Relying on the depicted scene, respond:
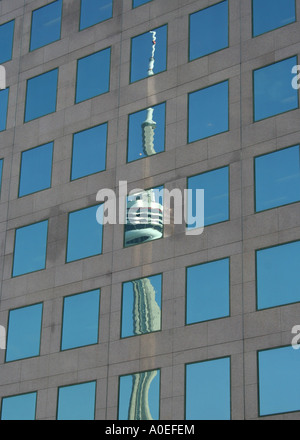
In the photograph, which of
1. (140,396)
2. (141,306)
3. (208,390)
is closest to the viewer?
(208,390)

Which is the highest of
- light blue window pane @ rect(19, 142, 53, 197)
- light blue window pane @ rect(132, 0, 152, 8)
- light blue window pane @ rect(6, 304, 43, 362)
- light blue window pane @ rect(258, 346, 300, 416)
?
light blue window pane @ rect(132, 0, 152, 8)

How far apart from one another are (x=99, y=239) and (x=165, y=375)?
7.83 meters

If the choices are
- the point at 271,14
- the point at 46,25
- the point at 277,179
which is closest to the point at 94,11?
the point at 46,25

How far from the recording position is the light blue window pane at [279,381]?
138 feet

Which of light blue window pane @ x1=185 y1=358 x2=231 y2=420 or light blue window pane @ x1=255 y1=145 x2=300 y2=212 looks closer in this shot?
light blue window pane @ x1=185 y1=358 x2=231 y2=420

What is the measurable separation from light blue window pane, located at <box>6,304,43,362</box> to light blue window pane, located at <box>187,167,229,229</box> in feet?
28.7

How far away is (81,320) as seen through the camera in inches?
1934

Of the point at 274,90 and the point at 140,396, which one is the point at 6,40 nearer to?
the point at 274,90

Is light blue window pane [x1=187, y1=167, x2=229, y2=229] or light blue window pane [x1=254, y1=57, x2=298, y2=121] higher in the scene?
light blue window pane [x1=254, y1=57, x2=298, y2=121]

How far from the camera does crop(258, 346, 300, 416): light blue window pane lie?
42125mm

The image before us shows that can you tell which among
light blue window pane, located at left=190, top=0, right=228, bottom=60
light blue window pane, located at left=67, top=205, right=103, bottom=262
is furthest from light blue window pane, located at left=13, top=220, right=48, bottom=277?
light blue window pane, located at left=190, top=0, right=228, bottom=60

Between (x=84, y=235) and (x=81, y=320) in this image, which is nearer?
(x=81, y=320)

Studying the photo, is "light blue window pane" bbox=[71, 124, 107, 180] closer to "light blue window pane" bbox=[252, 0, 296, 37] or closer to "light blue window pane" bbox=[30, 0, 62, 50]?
"light blue window pane" bbox=[30, 0, 62, 50]

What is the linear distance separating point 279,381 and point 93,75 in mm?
19067
